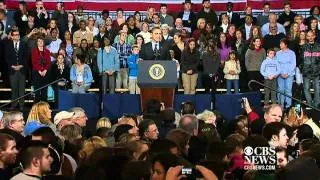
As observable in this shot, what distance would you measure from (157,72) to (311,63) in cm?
394

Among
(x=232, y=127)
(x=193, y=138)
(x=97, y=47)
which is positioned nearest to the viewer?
(x=193, y=138)

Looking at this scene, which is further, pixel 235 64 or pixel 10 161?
pixel 235 64

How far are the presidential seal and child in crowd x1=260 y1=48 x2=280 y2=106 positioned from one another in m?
2.84

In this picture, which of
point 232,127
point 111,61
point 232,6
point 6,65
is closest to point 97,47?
point 111,61

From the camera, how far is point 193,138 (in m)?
9.54

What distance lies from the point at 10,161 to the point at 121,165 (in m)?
1.21

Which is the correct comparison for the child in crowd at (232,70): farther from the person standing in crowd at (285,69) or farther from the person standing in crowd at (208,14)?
the person standing in crowd at (208,14)

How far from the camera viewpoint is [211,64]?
1916 cm

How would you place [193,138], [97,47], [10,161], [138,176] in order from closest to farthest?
[138,176], [10,161], [193,138], [97,47]

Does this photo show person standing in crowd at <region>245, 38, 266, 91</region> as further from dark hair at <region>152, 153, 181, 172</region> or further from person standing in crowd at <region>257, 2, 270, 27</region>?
dark hair at <region>152, 153, 181, 172</region>

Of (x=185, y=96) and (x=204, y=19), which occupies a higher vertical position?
(x=204, y=19)

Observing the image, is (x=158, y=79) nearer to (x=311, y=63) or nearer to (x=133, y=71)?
(x=133, y=71)

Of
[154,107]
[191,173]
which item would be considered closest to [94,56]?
[154,107]

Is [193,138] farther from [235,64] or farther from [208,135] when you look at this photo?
Result: [235,64]
